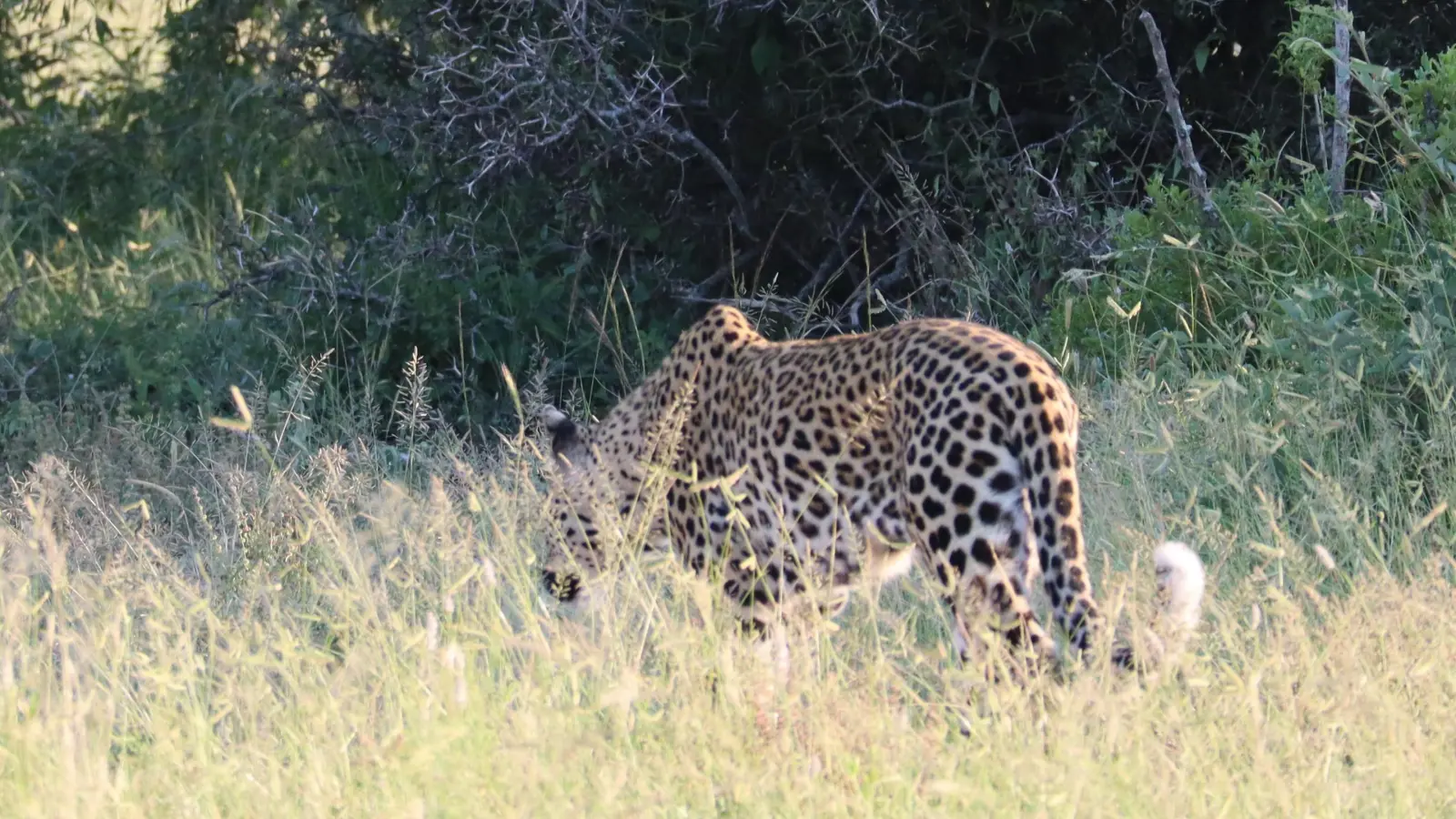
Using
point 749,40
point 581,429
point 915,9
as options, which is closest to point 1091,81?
point 915,9

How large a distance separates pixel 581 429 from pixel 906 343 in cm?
140

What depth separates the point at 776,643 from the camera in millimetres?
4082

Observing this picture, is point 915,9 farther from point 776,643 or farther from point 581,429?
point 776,643

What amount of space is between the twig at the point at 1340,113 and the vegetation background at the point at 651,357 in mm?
24

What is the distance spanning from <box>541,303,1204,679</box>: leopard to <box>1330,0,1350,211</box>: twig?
2.31m

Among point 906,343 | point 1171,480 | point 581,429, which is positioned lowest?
point 1171,480

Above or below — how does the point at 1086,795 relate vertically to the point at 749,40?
below

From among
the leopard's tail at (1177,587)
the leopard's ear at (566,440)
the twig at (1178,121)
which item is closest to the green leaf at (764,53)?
the twig at (1178,121)

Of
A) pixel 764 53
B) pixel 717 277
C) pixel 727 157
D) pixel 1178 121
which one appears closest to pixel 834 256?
pixel 717 277

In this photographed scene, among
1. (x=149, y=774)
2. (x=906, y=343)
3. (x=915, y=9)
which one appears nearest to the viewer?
(x=149, y=774)

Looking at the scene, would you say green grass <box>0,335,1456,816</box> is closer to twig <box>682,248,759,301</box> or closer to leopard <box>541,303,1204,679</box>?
leopard <box>541,303,1204,679</box>

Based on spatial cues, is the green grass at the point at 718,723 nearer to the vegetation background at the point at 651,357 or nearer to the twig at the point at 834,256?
the vegetation background at the point at 651,357

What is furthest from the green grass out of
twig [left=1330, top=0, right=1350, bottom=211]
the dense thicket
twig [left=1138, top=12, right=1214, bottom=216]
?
the dense thicket

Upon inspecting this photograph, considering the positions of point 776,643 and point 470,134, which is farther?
point 470,134
